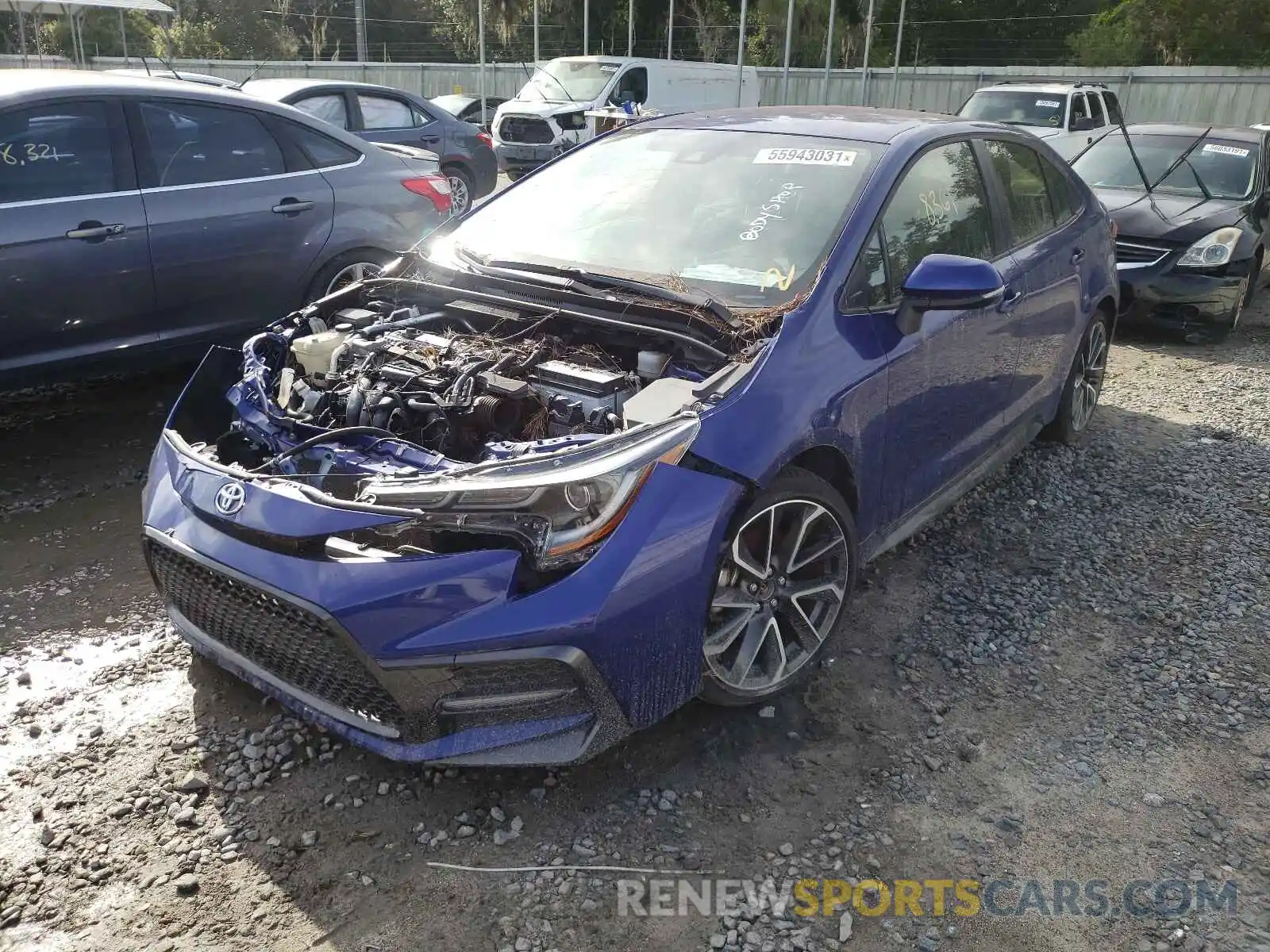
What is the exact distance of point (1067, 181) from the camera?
4996mm

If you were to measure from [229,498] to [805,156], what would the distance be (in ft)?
7.61

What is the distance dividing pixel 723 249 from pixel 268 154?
324 cm

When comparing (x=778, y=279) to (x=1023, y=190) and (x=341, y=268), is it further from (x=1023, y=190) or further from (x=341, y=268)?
(x=341, y=268)

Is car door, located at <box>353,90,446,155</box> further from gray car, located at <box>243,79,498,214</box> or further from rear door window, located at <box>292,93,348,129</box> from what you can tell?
rear door window, located at <box>292,93,348,129</box>

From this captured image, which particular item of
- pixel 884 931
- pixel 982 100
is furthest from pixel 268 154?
pixel 982 100

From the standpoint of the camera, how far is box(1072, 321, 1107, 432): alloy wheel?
5.25 meters

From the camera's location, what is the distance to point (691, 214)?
144 inches

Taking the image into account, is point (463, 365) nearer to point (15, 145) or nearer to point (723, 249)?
point (723, 249)

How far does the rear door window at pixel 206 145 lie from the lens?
504 cm

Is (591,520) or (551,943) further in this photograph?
(591,520)

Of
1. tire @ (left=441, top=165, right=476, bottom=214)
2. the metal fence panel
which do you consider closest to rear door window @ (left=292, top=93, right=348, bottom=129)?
tire @ (left=441, top=165, right=476, bottom=214)

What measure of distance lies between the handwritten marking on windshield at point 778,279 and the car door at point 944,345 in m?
0.35

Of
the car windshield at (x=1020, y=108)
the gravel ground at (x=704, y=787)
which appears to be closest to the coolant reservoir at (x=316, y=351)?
the gravel ground at (x=704, y=787)

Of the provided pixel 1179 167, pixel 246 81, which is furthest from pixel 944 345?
pixel 246 81
